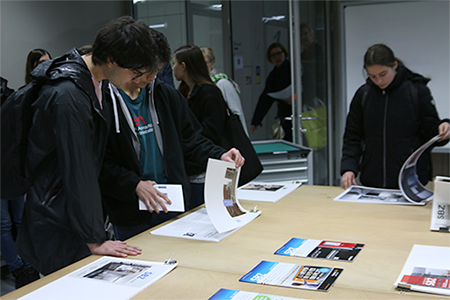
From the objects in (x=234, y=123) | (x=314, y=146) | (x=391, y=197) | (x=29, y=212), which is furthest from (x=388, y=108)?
(x=314, y=146)

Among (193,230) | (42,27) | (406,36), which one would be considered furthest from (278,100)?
(193,230)

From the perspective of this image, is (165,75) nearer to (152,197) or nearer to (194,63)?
(194,63)

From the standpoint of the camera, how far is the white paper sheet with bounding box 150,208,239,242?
1.64 metres

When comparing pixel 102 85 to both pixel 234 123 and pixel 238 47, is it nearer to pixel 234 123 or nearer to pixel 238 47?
pixel 234 123

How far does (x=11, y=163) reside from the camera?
145 centimetres

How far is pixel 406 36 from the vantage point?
15.7 ft

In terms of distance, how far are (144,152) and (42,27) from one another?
246cm

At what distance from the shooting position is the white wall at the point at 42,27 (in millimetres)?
3424

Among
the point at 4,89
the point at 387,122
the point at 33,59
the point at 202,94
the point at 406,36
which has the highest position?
the point at 406,36

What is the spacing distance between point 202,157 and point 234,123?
68 cm

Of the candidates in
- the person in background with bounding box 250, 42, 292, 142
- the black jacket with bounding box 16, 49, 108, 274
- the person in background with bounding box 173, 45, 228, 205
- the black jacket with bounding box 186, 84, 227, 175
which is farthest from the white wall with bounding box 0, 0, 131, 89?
the black jacket with bounding box 16, 49, 108, 274

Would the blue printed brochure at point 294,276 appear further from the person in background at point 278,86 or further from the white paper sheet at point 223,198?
the person in background at point 278,86

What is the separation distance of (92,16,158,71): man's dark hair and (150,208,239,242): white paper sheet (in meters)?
0.65

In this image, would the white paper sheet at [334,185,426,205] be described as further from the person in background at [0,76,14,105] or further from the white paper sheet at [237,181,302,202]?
the person in background at [0,76,14,105]
